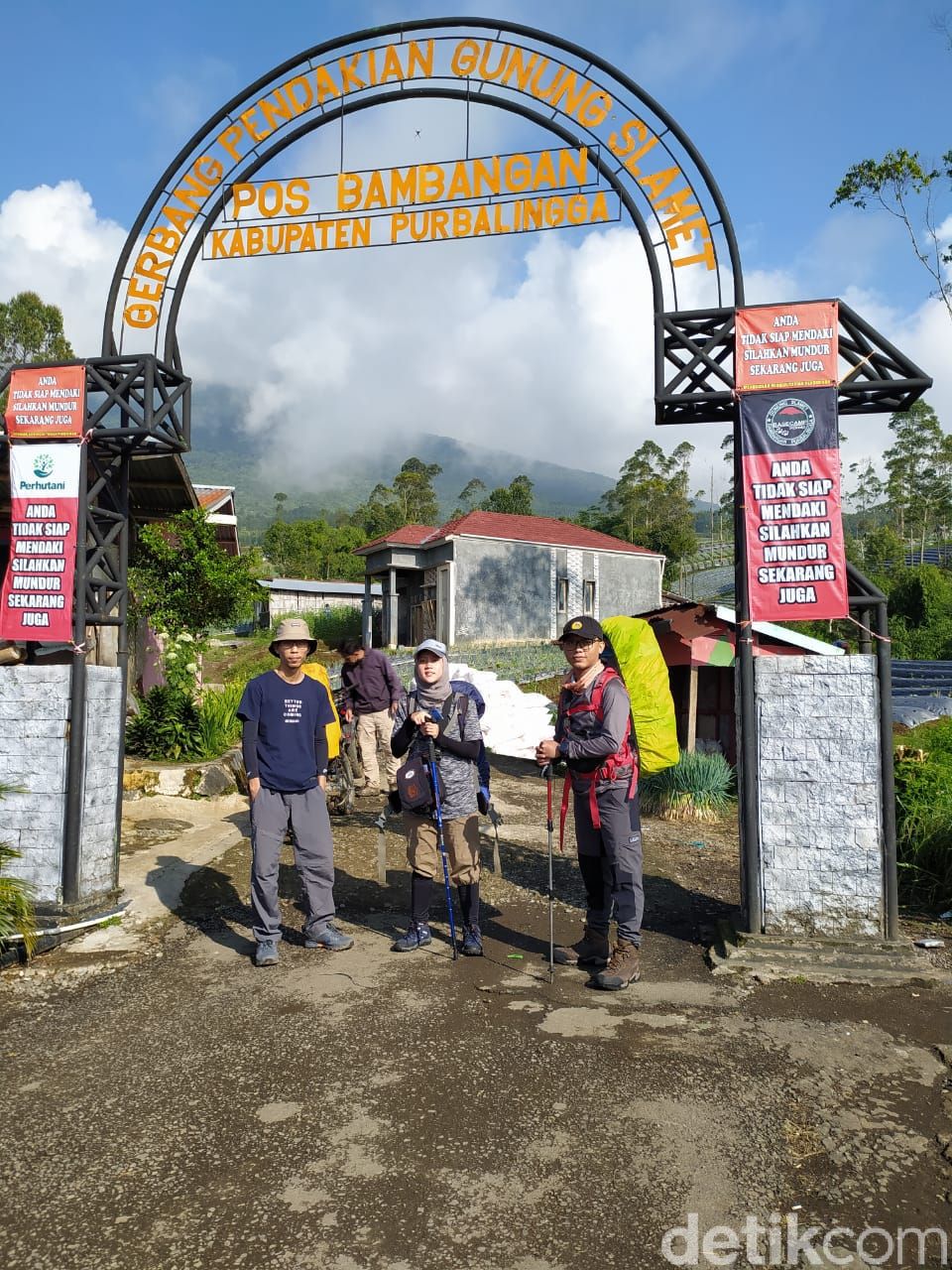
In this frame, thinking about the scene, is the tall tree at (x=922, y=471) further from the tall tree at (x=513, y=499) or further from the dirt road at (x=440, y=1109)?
the dirt road at (x=440, y=1109)

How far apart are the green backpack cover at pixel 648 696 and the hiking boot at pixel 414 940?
179cm

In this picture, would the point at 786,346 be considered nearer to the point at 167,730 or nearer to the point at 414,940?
the point at 414,940

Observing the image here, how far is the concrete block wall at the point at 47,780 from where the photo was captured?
19.5ft


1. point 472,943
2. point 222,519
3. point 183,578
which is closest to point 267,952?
point 472,943

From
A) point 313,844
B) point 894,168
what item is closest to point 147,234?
point 313,844

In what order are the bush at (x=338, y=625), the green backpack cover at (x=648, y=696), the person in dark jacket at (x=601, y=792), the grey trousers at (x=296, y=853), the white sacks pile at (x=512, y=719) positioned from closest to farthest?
1. the person in dark jacket at (x=601, y=792)
2. the grey trousers at (x=296, y=853)
3. the green backpack cover at (x=648, y=696)
4. the white sacks pile at (x=512, y=719)
5. the bush at (x=338, y=625)

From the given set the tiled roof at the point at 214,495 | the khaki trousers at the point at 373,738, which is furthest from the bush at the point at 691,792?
the tiled roof at the point at 214,495

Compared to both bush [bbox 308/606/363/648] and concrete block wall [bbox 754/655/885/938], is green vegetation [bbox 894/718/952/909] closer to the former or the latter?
concrete block wall [bbox 754/655/885/938]

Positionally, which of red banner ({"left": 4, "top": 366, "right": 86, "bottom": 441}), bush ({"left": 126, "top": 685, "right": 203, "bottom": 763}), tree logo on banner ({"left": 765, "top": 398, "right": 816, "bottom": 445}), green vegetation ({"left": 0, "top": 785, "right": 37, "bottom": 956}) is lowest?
green vegetation ({"left": 0, "top": 785, "right": 37, "bottom": 956})

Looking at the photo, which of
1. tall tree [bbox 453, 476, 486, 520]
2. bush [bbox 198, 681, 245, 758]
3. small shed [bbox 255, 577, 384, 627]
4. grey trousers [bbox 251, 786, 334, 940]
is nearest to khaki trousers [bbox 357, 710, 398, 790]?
bush [bbox 198, 681, 245, 758]

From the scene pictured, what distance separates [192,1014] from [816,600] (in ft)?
13.8

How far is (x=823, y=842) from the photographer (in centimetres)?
534

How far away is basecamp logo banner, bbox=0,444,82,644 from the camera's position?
243 inches

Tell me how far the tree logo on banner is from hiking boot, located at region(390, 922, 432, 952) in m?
3.72
